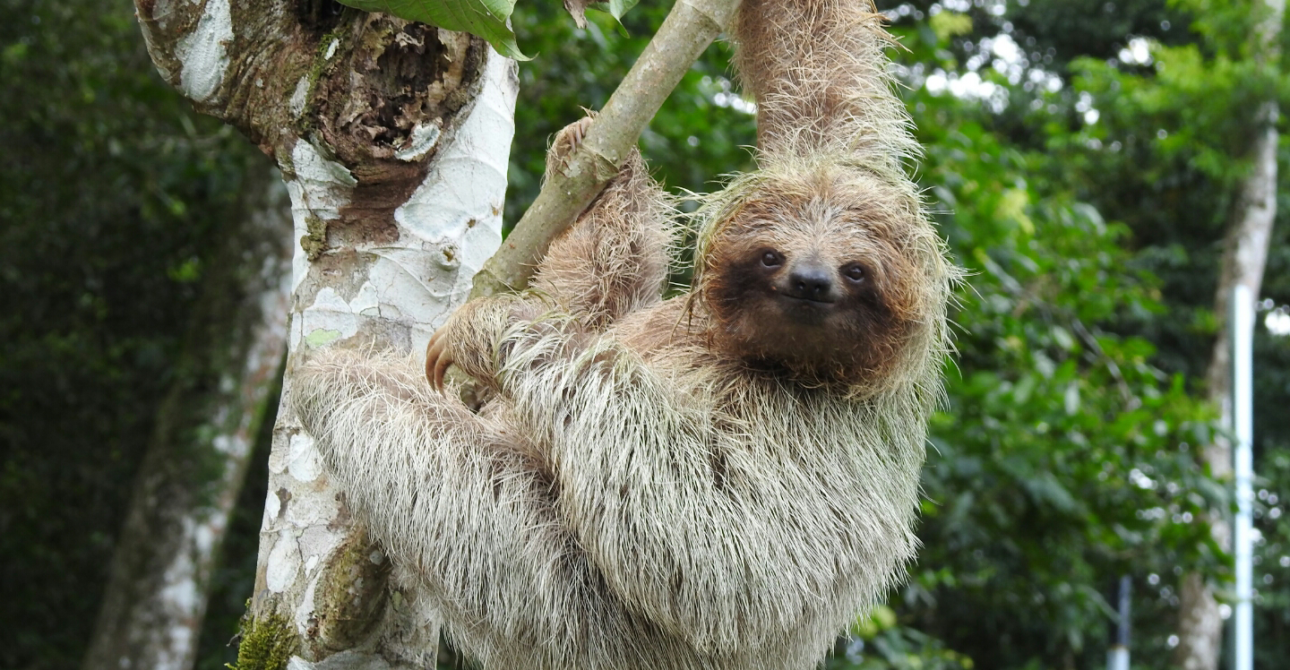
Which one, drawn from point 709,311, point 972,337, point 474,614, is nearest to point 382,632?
point 474,614

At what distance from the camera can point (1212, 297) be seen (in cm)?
2561

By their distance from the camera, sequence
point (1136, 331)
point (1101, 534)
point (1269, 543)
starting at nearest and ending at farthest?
point (1101, 534)
point (1269, 543)
point (1136, 331)

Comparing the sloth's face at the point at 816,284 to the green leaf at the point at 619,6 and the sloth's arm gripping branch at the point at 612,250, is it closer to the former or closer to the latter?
the sloth's arm gripping branch at the point at 612,250

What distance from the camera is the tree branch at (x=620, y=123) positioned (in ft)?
12.0

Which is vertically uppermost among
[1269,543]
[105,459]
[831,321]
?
[831,321]

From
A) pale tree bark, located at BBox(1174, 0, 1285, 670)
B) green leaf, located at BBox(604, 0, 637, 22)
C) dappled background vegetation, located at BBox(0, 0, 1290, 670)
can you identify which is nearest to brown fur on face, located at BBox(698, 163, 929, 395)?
green leaf, located at BBox(604, 0, 637, 22)

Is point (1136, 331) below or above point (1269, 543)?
above

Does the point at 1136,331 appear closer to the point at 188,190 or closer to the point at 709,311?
the point at 188,190

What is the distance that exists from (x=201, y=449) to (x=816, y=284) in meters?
7.34

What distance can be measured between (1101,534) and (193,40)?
9.31m

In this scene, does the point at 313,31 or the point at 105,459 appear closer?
the point at 313,31

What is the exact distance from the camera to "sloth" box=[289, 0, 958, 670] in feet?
13.4

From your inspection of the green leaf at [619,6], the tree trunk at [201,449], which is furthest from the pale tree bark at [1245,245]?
the green leaf at [619,6]

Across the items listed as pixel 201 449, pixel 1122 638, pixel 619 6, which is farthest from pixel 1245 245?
pixel 619 6
